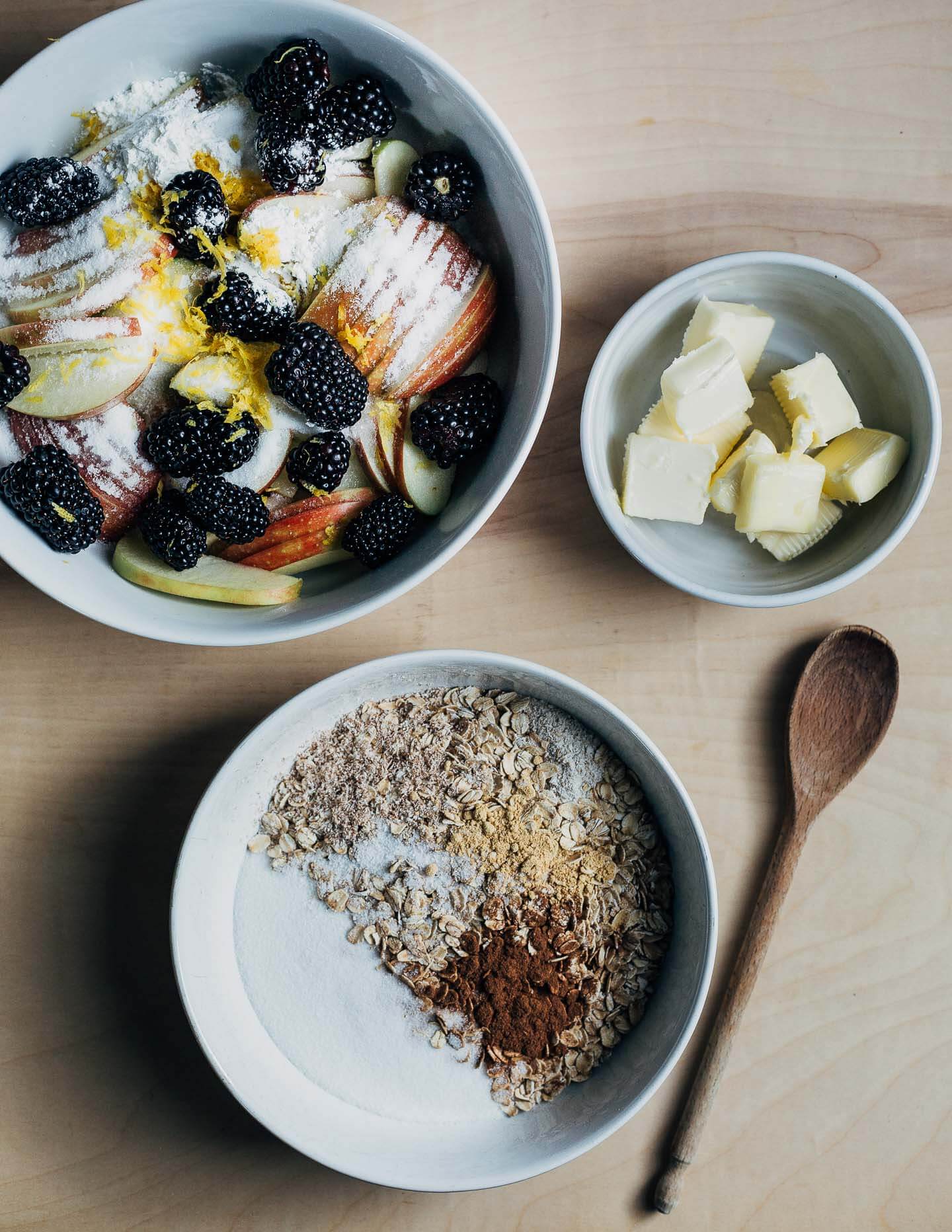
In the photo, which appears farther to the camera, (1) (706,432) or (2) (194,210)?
(1) (706,432)

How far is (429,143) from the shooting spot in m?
0.79

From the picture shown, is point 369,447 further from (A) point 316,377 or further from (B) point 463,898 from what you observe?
(B) point 463,898

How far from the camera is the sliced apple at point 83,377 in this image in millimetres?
721

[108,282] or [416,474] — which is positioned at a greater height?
[108,282]

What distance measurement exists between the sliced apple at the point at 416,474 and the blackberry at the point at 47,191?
32cm

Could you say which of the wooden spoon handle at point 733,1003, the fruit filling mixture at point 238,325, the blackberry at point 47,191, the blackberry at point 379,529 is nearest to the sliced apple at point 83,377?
the fruit filling mixture at point 238,325

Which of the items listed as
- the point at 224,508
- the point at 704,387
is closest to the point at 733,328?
the point at 704,387

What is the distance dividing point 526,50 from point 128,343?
0.47 m

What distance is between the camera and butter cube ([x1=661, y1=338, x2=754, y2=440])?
787 mm

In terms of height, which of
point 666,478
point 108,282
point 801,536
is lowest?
point 801,536

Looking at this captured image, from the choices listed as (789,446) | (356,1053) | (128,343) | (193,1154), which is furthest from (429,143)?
(193,1154)

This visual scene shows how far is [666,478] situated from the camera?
81cm

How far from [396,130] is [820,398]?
457mm

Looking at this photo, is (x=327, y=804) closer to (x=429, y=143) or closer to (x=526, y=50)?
(x=429, y=143)
